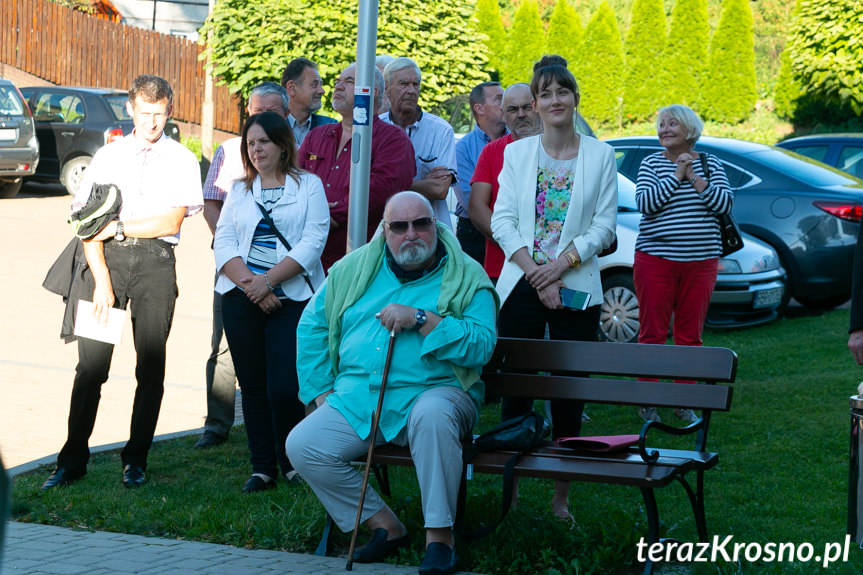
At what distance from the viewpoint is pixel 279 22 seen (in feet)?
78.6

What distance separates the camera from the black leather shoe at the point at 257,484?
233 inches

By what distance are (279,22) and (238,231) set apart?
18808mm

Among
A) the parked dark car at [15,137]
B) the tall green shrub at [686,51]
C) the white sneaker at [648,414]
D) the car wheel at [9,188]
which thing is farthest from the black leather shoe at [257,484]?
the tall green shrub at [686,51]

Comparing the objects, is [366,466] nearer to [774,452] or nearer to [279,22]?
[774,452]

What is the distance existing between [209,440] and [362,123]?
97.1 inches

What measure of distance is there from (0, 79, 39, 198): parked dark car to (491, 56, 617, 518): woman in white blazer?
55.6 feet

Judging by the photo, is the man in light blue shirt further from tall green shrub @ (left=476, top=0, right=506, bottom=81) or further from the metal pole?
tall green shrub @ (left=476, top=0, right=506, bottom=81)

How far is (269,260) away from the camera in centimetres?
598

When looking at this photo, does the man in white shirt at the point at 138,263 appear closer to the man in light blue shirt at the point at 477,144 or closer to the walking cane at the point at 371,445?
the walking cane at the point at 371,445

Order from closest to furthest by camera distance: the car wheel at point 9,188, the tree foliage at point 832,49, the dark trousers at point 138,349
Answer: the dark trousers at point 138,349 < the car wheel at point 9,188 < the tree foliage at point 832,49

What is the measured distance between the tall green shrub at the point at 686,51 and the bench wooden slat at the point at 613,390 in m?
30.0

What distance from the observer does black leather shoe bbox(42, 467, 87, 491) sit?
600 cm

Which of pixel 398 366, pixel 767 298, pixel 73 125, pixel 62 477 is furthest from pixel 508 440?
pixel 73 125

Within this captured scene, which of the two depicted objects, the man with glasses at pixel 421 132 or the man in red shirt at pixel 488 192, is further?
the man with glasses at pixel 421 132
